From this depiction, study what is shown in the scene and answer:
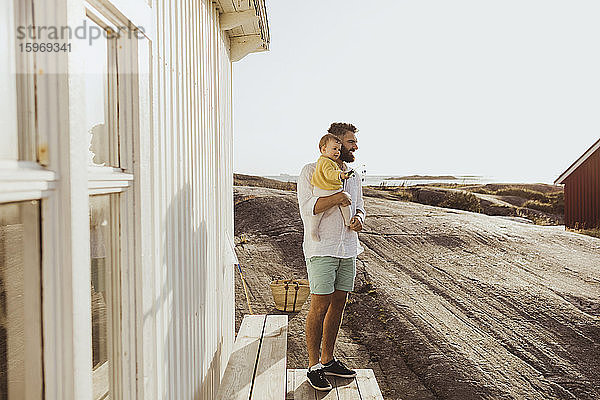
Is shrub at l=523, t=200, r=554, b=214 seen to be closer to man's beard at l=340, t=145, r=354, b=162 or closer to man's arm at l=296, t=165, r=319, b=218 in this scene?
man's beard at l=340, t=145, r=354, b=162

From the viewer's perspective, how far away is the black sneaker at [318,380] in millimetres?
4094

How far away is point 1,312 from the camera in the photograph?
110 centimetres

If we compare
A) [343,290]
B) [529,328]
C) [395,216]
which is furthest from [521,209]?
[343,290]

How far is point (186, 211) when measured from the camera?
292cm

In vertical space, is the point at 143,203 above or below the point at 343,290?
above

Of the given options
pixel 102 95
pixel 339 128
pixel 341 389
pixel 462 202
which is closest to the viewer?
pixel 102 95

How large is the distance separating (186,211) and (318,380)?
186 centimetres

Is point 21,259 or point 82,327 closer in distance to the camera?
point 21,259

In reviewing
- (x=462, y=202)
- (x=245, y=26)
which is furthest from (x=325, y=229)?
(x=462, y=202)

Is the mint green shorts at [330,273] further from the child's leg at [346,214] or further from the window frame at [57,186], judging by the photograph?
the window frame at [57,186]

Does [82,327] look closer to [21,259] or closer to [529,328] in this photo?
[21,259]

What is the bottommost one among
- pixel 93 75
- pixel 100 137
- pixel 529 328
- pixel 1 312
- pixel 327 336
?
pixel 529 328

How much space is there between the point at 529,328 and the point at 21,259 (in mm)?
8162

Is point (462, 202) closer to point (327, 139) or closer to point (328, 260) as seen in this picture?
point (327, 139)
